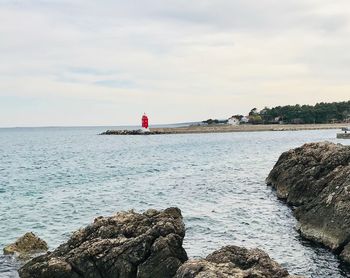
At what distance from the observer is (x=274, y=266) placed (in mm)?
13844

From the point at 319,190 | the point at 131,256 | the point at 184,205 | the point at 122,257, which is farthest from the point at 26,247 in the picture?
the point at 319,190

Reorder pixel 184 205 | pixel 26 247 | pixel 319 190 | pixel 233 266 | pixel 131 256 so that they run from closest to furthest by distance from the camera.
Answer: pixel 233 266 → pixel 131 256 → pixel 26 247 → pixel 319 190 → pixel 184 205

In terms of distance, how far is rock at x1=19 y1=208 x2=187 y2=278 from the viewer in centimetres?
1595

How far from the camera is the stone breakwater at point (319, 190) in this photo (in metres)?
21.9

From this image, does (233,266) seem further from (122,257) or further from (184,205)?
(184,205)

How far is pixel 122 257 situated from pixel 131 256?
1.08 feet

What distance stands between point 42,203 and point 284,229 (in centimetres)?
2082

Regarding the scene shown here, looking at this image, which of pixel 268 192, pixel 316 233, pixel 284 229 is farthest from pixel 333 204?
pixel 268 192

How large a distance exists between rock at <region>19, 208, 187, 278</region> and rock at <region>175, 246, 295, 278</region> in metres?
1.92

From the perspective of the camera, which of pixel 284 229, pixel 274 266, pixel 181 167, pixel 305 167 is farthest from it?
pixel 181 167

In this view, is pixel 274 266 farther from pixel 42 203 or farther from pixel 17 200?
pixel 17 200

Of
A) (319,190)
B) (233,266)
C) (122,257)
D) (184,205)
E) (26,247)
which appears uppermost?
(233,266)

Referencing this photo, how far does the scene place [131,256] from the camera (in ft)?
53.4

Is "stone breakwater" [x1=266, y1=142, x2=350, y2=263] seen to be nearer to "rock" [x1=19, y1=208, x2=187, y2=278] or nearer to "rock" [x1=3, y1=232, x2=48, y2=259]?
"rock" [x1=19, y1=208, x2=187, y2=278]
